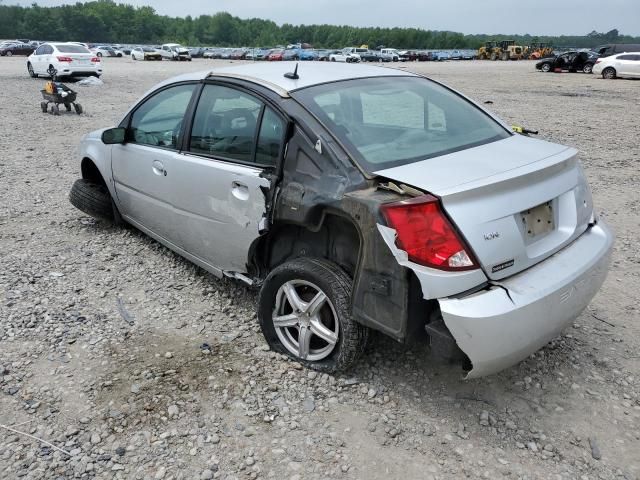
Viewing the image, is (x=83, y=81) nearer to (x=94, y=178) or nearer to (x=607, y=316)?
(x=94, y=178)

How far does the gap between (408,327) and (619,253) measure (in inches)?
125

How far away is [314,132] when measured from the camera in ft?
9.62

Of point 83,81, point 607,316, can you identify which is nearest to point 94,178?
point 607,316

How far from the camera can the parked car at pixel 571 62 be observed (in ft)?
104

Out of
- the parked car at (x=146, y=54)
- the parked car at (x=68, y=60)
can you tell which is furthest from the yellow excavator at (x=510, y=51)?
the parked car at (x=68, y=60)

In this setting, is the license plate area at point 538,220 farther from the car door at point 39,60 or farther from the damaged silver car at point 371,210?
the car door at point 39,60

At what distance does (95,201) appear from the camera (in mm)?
5152

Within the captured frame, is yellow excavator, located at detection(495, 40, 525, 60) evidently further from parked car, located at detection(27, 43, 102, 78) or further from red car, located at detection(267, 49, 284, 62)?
parked car, located at detection(27, 43, 102, 78)

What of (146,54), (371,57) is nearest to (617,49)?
(371,57)

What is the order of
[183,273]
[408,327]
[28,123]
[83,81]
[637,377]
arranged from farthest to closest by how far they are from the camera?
[83,81], [28,123], [183,273], [637,377], [408,327]

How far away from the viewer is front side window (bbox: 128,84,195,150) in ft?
13.1

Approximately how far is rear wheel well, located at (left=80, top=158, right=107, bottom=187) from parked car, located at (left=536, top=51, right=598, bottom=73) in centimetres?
3228

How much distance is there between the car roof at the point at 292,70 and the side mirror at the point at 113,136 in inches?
31.4

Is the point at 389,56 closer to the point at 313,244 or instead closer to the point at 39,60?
the point at 39,60
